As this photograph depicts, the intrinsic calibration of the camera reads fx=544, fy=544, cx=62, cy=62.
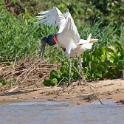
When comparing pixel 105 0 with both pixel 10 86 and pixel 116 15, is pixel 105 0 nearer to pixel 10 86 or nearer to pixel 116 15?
pixel 116 15

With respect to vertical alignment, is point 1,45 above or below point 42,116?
above

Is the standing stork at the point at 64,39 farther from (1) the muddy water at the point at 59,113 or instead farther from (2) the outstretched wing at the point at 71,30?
(1) the muddy water at the point at 59,113

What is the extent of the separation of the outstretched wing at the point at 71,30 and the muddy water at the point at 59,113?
4.12ft

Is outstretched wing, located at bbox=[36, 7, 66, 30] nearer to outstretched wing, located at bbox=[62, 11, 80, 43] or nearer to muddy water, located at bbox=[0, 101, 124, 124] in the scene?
outstretched wing, located at bbox=[62, 11, 80, 43]

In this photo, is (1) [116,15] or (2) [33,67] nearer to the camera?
(2) [33,67]

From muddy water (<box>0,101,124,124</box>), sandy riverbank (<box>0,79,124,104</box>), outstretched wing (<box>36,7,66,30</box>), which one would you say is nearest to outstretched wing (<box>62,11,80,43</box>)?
outstretched wing (<box>36,7,66,30</box>)

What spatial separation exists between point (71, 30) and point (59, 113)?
73.7 inches

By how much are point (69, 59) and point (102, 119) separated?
2.49 meters

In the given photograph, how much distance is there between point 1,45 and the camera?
29.1 feet

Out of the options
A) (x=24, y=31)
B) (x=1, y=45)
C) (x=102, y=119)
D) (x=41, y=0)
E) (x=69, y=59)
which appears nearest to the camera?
(x=102, y=119)

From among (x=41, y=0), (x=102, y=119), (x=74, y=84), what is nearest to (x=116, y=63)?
(x=74, y=84)

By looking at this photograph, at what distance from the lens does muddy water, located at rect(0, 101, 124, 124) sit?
588cm

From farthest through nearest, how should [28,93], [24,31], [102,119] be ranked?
[24,31] < [28,93] < [102,119]

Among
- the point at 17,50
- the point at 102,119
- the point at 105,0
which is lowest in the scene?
the point at 102,119
